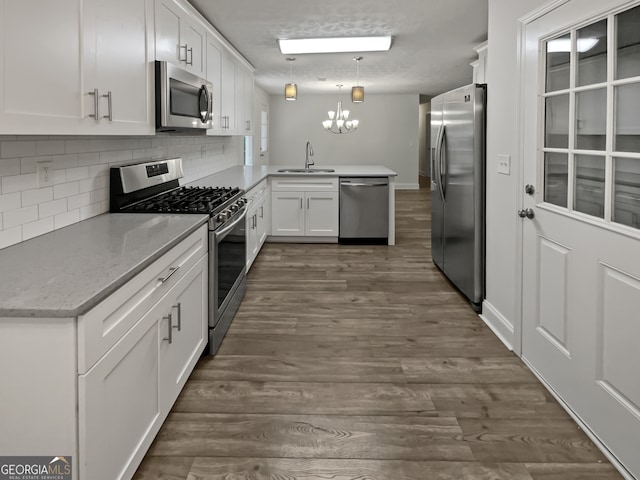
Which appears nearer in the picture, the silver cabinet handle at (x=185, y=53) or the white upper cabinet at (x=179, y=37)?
the white upper cabinet at (x=179, y=37)

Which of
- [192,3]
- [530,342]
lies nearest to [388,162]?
[192,3]

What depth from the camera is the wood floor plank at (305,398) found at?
240 centimetres

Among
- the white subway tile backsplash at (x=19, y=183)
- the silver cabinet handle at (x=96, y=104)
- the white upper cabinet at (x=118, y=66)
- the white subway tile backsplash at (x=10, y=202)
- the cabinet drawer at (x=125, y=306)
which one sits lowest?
the cabinet drawer at (x=125, y=306)

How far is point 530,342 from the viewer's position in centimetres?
285

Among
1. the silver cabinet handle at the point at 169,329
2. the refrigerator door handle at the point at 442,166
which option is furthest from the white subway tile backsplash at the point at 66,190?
the refrigerator door handle at the point at 442,166

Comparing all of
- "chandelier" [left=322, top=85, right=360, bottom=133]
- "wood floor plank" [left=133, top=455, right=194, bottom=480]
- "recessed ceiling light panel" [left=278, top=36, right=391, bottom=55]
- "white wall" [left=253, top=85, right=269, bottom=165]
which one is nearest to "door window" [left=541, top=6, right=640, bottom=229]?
"wood floor plank" [left=133, top=455, right=194, bottom=480]

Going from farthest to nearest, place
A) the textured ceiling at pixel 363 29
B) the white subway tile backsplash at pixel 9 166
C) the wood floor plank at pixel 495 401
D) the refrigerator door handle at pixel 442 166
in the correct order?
the refrigerator door handle at pixel 442 166, the textured ceiling at pixel 363 29, the wood floor plank at pixel 495 401, the white subway tile backsplash at pixel 9 166

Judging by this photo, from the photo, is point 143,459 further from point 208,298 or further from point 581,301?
point 581,301

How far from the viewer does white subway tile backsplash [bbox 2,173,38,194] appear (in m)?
2.02

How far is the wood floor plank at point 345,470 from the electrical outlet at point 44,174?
137 cm

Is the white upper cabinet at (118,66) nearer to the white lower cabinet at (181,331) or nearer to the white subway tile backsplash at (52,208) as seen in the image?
the white subway tile backsplash at (52,208)

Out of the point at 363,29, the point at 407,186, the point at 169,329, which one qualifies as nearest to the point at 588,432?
the point at 169,329

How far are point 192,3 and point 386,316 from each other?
2856 millimetres

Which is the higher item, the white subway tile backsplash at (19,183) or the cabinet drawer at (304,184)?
the cabinet drawer at (304,184)
